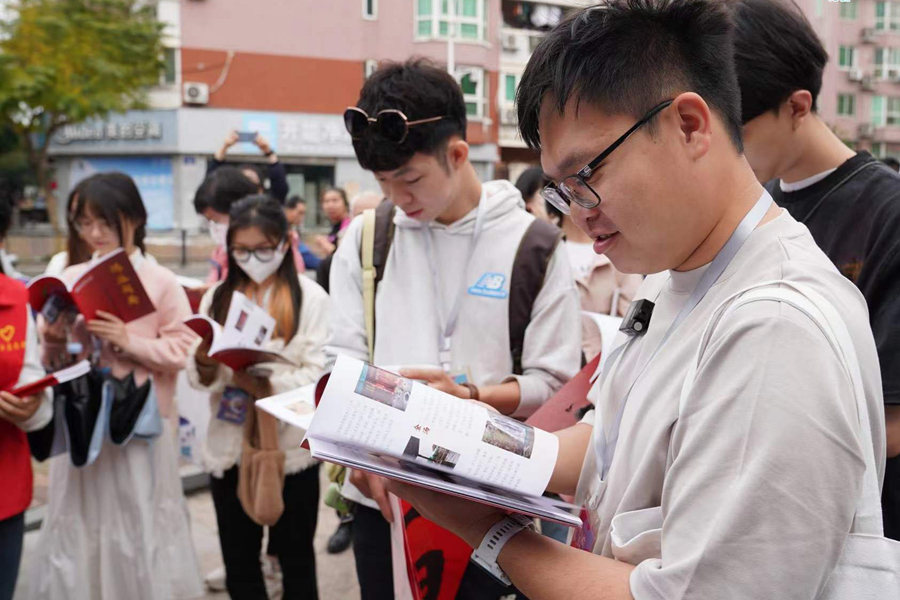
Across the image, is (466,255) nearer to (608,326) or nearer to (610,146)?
(608,326)

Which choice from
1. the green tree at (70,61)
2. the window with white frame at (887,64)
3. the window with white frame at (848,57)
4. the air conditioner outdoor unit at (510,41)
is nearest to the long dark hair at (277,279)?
the green tree at (70,61)

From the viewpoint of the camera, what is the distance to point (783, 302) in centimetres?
95

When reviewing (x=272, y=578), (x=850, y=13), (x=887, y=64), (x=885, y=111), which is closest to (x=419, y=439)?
(x=272, y=578)

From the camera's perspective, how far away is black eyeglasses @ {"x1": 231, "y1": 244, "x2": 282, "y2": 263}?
3.15 metres

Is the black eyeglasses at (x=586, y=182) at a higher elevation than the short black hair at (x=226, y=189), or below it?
below

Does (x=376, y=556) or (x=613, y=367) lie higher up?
(x=613, y=367)

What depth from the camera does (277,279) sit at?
3.24m

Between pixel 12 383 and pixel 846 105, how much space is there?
22000mm

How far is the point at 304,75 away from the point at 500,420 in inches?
728

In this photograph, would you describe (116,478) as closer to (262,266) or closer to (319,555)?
(262,266)

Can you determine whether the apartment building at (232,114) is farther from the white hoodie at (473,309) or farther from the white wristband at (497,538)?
the white wristband at (497,538)

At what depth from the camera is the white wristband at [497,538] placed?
4.16ft

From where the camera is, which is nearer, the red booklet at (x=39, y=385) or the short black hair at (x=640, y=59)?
the short black hair at (x=640, y=59)

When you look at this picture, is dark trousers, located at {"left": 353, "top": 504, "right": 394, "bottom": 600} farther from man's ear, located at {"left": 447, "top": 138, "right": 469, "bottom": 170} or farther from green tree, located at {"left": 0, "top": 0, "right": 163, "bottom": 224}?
green tree, located at {"left": 0, "top": 0, "right": 163, "bottom": 224}
